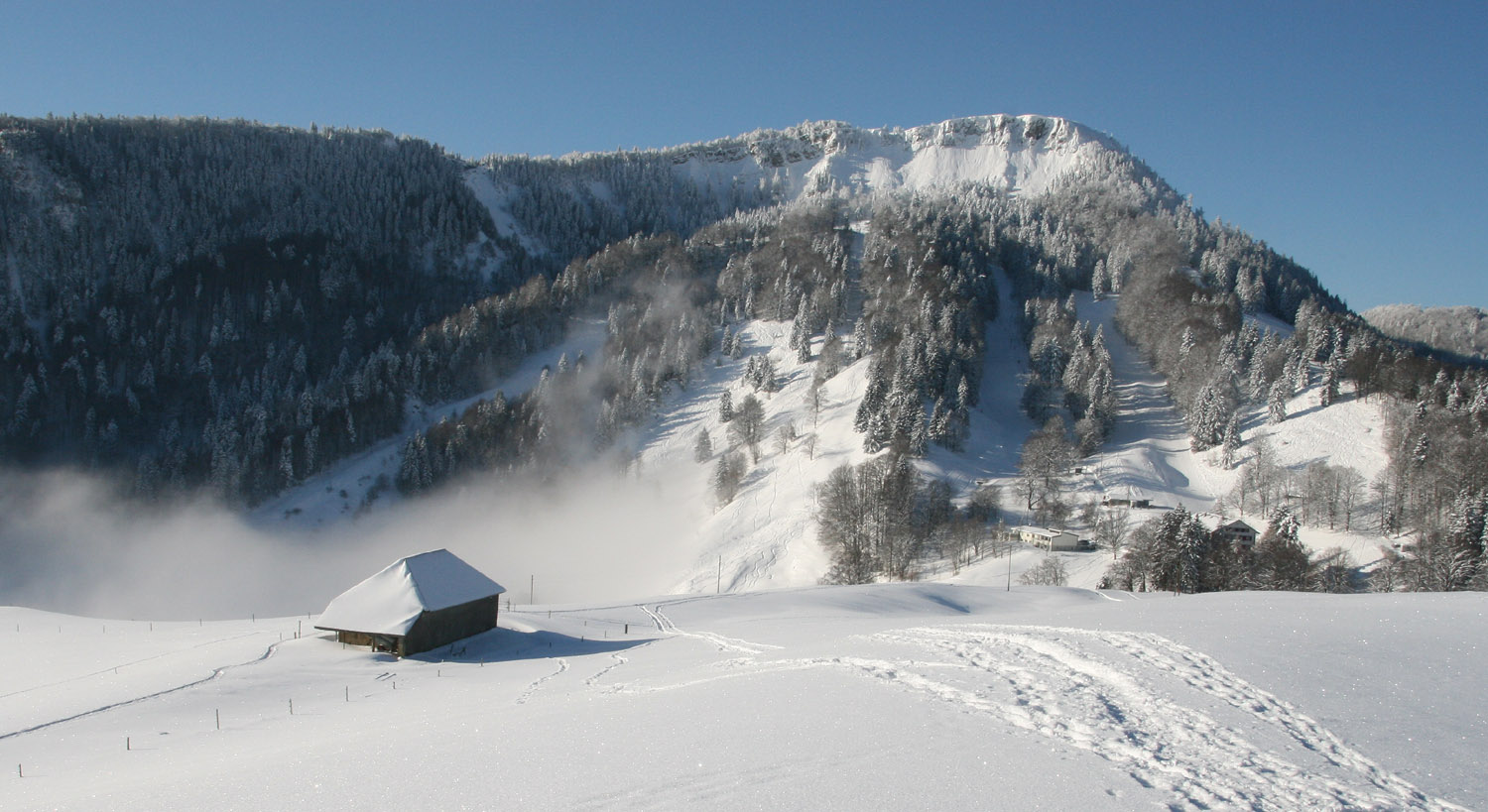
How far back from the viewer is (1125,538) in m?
65.6

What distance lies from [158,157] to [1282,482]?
8181 inches

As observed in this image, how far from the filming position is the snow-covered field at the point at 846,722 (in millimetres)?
9000

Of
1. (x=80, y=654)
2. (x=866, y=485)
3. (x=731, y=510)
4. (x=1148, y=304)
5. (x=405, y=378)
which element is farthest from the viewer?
(x=1148, y=304)

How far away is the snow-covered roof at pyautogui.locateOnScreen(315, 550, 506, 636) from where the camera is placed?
97.8ft

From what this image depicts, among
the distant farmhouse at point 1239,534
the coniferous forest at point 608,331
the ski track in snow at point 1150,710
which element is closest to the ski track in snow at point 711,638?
the ski track in snow at point 1150,710

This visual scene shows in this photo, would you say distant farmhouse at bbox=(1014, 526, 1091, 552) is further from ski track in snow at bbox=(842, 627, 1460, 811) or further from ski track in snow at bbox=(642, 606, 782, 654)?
ski track in snow at bbox=(842, 627, 1460, 811)

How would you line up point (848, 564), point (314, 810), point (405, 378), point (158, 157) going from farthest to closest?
point (158, 157), point (405, 378), point (848, 564), point (314, 810)

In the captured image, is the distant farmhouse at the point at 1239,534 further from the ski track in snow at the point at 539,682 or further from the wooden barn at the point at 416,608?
the wooden barn at the point at 416,608

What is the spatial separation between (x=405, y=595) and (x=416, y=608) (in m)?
1.25

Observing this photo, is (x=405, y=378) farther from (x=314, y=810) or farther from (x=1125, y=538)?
(x=314, y=810)

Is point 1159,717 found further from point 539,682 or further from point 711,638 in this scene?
point 711,638

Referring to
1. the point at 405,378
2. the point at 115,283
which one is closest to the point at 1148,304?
the point at 405,378

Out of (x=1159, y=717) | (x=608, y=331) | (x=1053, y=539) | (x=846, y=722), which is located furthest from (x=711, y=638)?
(x=608, y=331)

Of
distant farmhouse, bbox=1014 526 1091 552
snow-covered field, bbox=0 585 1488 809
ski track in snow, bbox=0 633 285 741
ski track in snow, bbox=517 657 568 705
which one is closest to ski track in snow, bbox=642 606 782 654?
snow-covered field, bbox=0 585 1488 809
